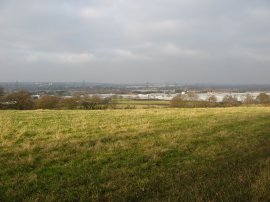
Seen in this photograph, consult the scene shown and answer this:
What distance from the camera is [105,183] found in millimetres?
8641

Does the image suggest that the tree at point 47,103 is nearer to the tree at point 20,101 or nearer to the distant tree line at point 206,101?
the tree at point 20,101

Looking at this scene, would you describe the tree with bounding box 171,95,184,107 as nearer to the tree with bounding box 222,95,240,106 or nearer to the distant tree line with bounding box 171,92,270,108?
the distant tree line with bounding box 171,92,270,108

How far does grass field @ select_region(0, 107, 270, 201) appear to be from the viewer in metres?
7.95

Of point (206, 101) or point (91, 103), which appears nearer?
point (91, 103)

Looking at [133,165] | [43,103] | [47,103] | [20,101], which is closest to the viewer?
[133,165]

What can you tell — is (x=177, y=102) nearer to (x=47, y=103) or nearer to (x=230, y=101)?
(x=230, y=101)

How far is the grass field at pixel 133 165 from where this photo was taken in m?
7.95

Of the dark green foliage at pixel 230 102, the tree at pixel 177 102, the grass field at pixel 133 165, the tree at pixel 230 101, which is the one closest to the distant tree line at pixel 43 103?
the tree at pixel 177 102

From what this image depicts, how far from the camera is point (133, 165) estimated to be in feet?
34.5

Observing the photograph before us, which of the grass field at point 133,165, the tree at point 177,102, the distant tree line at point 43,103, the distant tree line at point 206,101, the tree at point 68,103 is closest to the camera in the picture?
the grass field at point 133,165

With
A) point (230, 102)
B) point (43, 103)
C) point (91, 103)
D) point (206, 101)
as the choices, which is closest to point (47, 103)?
point (43, 103)

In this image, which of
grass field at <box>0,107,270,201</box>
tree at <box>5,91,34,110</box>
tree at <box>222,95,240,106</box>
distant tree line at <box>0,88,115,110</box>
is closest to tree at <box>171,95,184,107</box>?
tree at <box>222,95,240,106</box>

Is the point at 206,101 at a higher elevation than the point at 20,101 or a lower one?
lower

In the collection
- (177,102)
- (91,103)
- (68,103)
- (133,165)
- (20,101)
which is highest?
(133,165)
